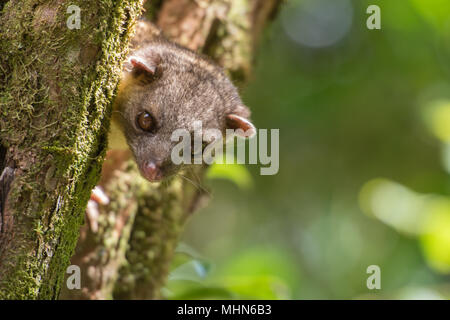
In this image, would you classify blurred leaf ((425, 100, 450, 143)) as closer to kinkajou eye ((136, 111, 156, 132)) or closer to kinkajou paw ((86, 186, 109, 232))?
kinkajou eye ((136, 111, 156, 132))

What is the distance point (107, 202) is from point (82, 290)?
0.62m

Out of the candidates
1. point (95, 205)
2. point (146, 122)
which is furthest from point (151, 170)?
point (95, 205)

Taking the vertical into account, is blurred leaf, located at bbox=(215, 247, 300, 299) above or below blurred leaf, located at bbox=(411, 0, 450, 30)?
below

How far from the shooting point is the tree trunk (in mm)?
2391

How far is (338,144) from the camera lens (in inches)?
386

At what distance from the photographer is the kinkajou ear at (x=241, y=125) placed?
4.08 metres

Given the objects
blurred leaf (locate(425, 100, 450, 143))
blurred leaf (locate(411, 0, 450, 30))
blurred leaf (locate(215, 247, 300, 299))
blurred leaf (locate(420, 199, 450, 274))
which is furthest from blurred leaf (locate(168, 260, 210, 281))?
blurred leaf (locate(411, 0, 450, 30))

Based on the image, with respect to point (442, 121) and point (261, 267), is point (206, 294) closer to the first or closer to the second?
point (261, 267)

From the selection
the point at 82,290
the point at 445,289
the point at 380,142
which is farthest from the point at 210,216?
the point at 82,290

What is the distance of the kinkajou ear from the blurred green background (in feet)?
11.5

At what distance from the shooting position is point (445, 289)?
503 centimetres

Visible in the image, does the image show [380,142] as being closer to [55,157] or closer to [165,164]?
[165,164]

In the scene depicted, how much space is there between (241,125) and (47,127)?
186cm
